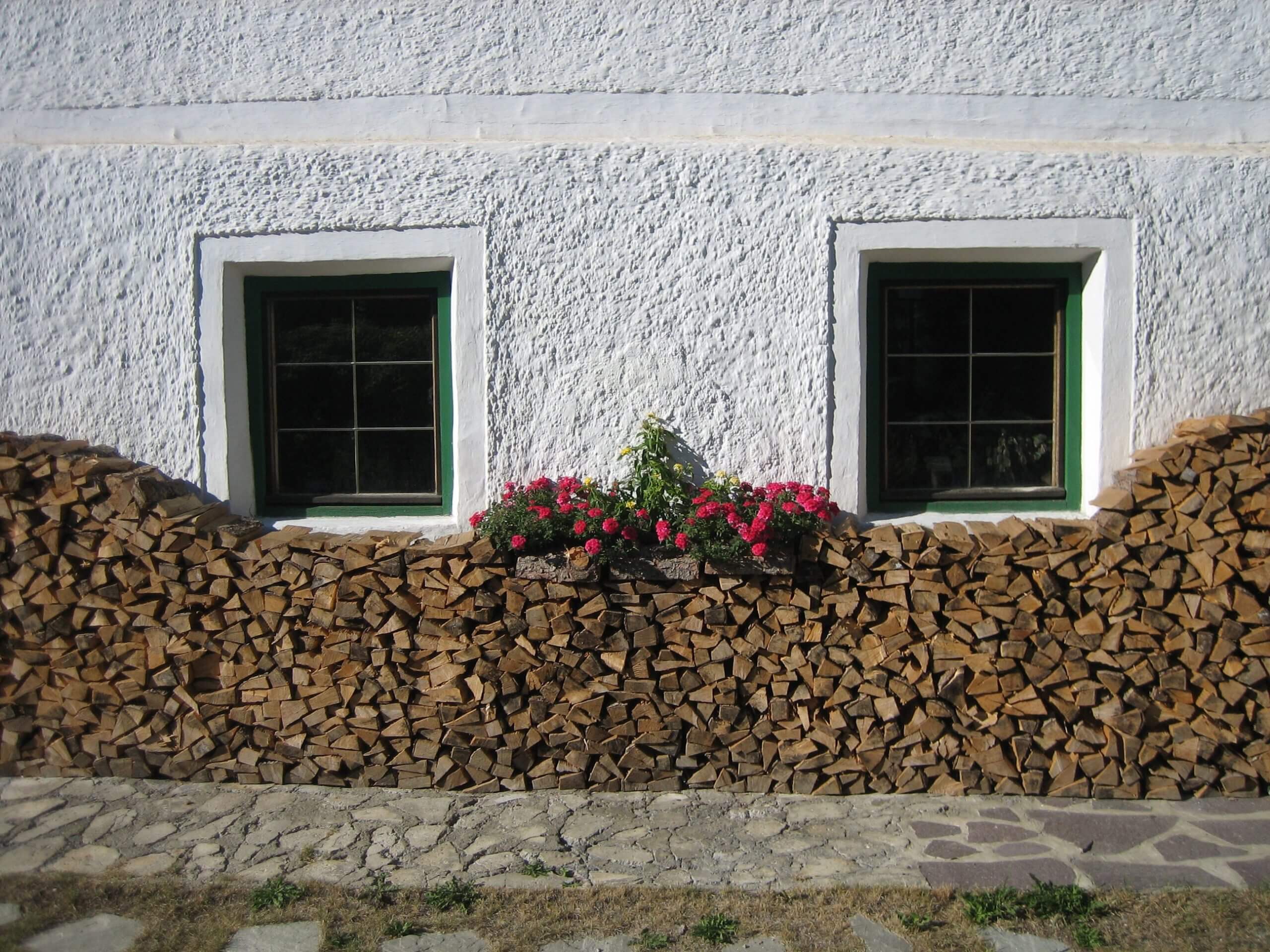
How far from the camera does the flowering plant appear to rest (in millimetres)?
4012

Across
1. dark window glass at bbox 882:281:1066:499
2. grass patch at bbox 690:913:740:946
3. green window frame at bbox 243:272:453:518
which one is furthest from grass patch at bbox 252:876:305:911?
dark window glass at bbox 882:281:1066:499

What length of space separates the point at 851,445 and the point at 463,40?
262cm

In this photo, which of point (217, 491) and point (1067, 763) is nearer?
point (1067, 763)

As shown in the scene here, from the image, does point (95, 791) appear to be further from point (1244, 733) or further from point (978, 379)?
point (1244, 733)

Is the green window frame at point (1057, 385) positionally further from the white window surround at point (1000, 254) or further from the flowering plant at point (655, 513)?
the flowering plant at point (655, 513)

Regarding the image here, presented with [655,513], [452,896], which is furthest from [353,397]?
[452,896]

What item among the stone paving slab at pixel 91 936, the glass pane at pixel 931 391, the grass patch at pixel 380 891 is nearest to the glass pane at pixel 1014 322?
the glass pane at pixel 931 391

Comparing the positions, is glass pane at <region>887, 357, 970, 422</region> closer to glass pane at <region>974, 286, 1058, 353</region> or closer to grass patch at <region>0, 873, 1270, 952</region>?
glass pane at <region>974, 286, 1058, 353</region>

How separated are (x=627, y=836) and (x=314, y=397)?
2.60 meters

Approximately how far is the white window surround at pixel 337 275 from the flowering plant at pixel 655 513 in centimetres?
31

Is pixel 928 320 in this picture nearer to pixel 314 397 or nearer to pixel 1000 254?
pixel 1000 254

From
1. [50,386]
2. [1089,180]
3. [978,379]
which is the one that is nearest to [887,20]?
[1089,180]

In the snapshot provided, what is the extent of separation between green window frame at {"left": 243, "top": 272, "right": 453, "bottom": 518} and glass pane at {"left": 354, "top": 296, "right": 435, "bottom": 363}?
65 mm

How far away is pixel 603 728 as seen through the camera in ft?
13.8
